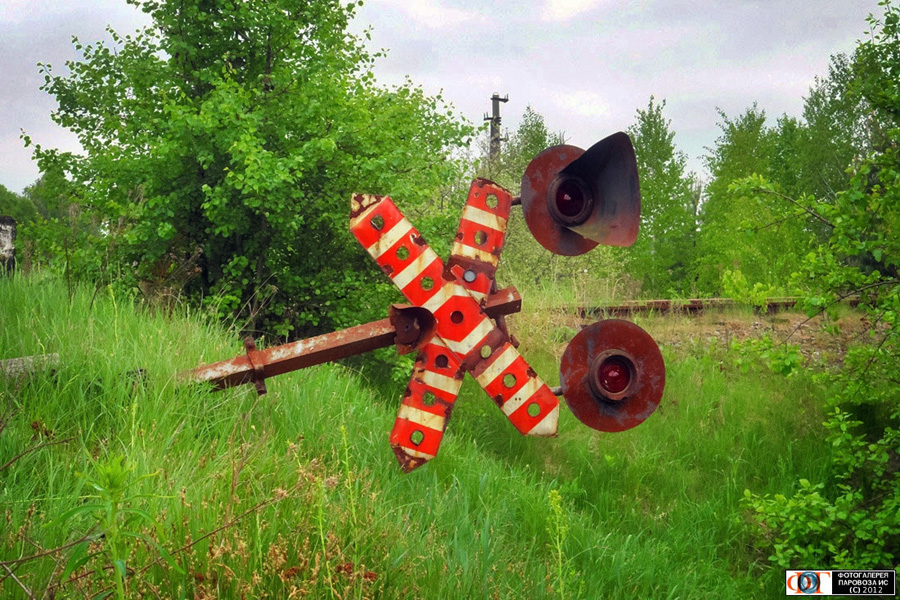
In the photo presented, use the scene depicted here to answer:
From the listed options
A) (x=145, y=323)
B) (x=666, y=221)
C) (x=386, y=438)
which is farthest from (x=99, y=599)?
(x=666, y=221)

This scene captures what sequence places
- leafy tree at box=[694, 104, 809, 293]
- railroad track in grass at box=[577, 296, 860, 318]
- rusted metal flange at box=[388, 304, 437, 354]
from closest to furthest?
rusted metal flange at box=[388, 304, 437, 354], railroad track in grass at box=[577, 296, 860, 318], leafy tree at box=[694, 104, 809, 293]

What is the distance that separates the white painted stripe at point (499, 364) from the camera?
11.6ft

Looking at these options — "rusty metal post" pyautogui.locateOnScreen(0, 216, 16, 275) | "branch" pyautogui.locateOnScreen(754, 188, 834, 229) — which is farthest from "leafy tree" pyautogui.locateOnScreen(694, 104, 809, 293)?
"rusty metal post" pyautogui.locateOnScreen(0, 216, 16, 275)

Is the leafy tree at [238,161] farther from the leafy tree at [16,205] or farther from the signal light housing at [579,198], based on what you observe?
the leafy tree at [16,205]

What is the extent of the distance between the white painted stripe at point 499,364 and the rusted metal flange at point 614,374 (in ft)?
0.81

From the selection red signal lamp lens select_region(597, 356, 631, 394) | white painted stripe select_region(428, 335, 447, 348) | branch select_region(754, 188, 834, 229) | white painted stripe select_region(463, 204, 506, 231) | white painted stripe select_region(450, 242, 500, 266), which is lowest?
red signal lamp lens select_region(597, 356, 631, 394)

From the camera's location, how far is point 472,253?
11.7ft

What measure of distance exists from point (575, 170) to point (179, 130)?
424 cm

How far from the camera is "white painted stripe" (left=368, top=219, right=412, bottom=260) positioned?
3.55m

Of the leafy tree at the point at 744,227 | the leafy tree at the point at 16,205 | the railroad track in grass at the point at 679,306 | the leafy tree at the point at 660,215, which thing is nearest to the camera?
the railroad track in grass at the point at 679,306

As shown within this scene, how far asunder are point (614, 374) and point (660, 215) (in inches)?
731

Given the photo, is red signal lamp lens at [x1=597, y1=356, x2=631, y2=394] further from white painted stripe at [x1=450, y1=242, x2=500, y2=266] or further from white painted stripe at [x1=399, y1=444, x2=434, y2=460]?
white painted stripe at [x1=399, y1=444, x2=434, y2=460]

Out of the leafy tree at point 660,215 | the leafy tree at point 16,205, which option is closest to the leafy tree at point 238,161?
the leafy tree at point 660,215

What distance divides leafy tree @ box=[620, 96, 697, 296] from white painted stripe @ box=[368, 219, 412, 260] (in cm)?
1607
